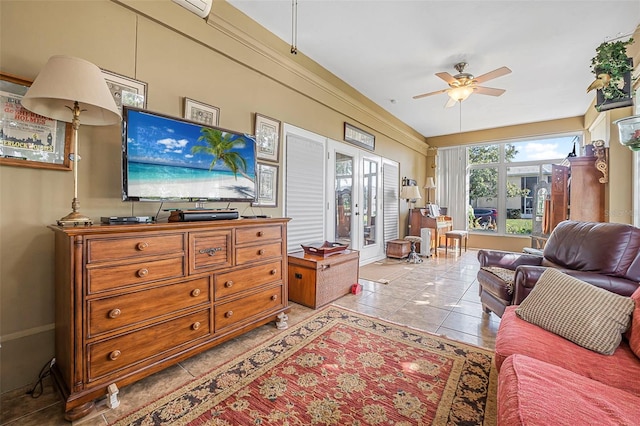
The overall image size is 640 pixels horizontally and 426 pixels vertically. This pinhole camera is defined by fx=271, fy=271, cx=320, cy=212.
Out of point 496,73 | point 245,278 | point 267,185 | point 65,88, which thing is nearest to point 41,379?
point 245,278

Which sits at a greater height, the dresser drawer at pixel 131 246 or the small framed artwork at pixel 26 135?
the small framed artwork at pixel 26 135

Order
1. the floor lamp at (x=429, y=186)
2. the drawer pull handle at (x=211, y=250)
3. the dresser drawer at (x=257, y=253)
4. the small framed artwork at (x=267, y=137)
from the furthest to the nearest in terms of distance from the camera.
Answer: the floor lamp at (x=429, y=186)
the small framed artwork at (x=267, y=137)
the dresser drawer at (x=257, y=253)
the drawer pull handle at (x=211, y=250)

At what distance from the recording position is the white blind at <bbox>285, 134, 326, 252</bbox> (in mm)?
3355

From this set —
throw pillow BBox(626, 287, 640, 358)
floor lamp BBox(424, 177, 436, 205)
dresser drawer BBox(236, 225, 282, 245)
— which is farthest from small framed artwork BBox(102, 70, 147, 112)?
floor lamp BBox(424, 177, 436, 205)

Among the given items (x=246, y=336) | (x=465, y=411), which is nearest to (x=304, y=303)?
(x=246, y=336)

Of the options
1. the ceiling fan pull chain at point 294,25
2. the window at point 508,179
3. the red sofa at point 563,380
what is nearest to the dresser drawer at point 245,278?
the red sofa at point 563,380

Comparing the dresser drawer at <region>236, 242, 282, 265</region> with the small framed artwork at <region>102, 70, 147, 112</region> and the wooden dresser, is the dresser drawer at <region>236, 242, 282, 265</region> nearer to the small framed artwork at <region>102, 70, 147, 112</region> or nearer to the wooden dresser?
the wooden dresser

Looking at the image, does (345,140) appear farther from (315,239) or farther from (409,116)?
(409,116)

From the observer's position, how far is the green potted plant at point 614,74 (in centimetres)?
208

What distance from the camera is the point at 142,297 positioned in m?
1.58

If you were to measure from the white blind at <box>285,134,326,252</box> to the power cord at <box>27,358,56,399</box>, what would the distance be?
2132mm

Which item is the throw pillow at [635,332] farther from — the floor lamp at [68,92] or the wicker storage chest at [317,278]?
the floor lamp at [68,92]

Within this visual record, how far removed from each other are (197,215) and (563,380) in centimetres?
209

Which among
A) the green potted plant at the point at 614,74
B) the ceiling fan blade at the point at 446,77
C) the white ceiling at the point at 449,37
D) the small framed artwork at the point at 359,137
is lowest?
the green potted plant at the point at 614,74
